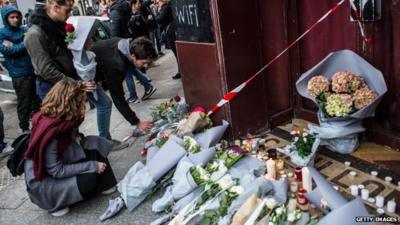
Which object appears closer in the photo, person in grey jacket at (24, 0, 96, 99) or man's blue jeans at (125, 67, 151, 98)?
person in grey jacket at (24, 0, 96, 99)

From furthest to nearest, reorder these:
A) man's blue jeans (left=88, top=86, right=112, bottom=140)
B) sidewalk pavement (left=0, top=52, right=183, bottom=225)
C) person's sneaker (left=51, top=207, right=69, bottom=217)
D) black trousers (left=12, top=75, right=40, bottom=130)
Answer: black trousers (left=12, top=75, right=40, bottom=130) → man's blue jeans (left=88, top=86, right=112, bottom=140) → person's sneaker (left=51, top=207, right=69, bottom=217) → sidewalk pavement (left=0, top=52, right=183, bottom=225)

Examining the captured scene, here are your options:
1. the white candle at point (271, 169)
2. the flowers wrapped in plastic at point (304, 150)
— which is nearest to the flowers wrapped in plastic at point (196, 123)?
the flowers wrapped in plastic at point (304, 150)

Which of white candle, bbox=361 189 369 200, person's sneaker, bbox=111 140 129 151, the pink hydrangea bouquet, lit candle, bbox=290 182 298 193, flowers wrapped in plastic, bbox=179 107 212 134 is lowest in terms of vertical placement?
person's sneaker, bbox=111 140 129 151

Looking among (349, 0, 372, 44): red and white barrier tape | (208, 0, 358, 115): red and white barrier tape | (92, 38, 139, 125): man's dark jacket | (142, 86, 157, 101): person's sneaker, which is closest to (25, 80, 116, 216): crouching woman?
(92, 38, 139, 125): man's dark jacket

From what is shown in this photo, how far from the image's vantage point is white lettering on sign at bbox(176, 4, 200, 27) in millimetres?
4203

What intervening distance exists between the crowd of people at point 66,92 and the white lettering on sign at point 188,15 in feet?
1.57

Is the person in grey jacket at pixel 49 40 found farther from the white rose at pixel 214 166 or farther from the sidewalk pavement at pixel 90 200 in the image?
the white rose at pixel 214 166

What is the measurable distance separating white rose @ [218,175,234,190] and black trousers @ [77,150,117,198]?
44.6 inches

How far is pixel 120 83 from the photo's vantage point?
4.43m

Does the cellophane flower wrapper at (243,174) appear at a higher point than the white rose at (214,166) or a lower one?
lower

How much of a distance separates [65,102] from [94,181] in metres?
0.73

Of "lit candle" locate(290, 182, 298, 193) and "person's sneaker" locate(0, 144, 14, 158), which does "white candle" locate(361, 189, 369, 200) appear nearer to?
"lit candle" locate(290, 182, 298, 193)

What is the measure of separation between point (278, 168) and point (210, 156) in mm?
600

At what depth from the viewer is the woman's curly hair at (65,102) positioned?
3264 millimetres
